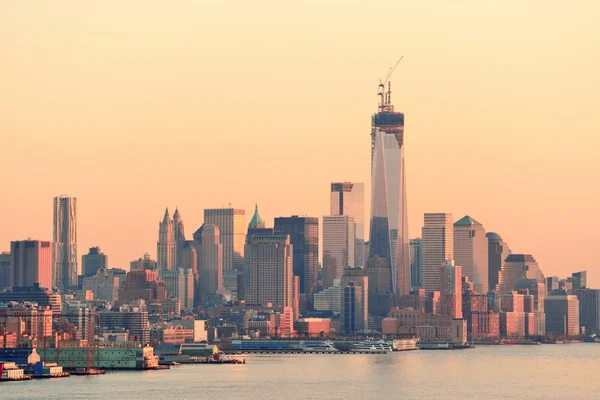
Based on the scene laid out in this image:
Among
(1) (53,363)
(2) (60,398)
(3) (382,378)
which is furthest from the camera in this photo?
(1) (53,363)

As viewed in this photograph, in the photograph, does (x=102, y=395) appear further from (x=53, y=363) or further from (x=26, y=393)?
(x=53, y=363)

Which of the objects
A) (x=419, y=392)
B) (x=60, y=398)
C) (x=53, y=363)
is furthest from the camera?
(x=53, y=363)

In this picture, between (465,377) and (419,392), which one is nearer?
(419,392)

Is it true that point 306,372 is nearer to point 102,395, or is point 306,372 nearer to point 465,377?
point 465,377

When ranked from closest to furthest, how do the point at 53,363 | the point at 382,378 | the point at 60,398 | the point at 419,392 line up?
the point at 60,398, the point at 419,392, the point at 382,378, the point at 53,363

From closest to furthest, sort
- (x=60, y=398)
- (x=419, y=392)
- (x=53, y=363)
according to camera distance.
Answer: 1. (x=60, y=398)
2. (x=419, y=392)
3. (x=53, y=363)

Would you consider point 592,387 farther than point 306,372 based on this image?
No

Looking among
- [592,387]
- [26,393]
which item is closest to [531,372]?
[592,387]

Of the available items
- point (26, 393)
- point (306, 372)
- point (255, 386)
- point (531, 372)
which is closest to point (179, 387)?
point (255, 386)
